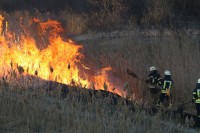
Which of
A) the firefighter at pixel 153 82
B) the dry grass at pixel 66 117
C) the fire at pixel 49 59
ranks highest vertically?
the fire at pixel 49 59

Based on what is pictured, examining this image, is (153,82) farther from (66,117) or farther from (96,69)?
(66,117)

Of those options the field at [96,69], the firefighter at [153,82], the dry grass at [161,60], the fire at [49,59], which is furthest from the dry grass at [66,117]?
the dry grass at [161,60]

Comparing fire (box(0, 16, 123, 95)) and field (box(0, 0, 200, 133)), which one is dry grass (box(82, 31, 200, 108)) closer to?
field (box(0, 0, 200, 133))

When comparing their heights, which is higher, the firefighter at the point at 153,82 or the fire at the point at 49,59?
the fire at the point at 49,59

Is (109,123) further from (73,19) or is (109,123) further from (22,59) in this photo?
(73,19)

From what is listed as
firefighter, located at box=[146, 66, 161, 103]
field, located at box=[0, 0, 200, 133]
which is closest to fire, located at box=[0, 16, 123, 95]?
field, located at box=[0, 0, 200, 133]

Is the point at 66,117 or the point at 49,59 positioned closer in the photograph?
the point at 66,117

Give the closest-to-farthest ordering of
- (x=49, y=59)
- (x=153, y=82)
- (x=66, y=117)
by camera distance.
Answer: (x=66, y=117), (x=153, y=82), (x=49, y=59)

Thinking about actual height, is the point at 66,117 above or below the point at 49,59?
below

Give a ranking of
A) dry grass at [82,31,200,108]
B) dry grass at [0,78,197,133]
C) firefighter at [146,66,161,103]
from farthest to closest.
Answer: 1. dry grass at [82,31,200,108]
2. firefighter at [146,66,161,103]
3. dry grass at [0,78,197,133]

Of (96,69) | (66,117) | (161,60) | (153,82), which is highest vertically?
(161,60)

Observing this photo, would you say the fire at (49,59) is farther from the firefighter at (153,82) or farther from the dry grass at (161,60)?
the firefighter at (153,82)

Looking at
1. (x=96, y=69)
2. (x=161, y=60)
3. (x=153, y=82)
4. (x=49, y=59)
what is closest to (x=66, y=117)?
(x=153, y=82)

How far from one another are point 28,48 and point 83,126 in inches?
233
